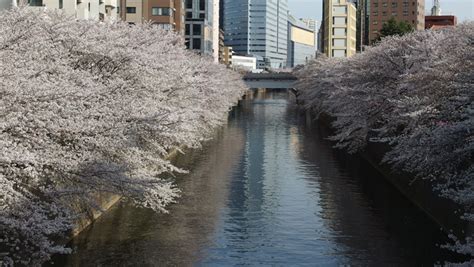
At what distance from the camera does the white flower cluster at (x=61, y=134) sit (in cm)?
1353

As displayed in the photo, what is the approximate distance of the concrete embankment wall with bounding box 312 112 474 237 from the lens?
869 inches

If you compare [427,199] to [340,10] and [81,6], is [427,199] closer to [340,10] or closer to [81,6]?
[81,6]

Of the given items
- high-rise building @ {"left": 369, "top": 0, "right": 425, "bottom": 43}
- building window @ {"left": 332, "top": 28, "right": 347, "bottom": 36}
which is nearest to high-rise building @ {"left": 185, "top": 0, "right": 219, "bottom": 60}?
building window @ {"left": 332, "top": 28, "right": 347, "bottom": 36}

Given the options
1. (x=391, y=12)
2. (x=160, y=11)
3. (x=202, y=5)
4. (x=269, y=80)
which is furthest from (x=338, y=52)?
(x=160, y=11)

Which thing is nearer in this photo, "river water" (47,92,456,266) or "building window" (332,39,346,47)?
"river water" (47,92,456,266)

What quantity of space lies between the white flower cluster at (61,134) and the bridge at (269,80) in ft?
307

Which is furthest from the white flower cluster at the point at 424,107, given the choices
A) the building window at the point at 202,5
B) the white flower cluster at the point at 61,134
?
the building window at the point at 202,5

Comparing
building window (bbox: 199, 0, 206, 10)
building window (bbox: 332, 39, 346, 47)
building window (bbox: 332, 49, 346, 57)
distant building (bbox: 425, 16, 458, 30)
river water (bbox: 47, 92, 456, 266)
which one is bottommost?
river water (bbox: 47, 92, 456, 266)

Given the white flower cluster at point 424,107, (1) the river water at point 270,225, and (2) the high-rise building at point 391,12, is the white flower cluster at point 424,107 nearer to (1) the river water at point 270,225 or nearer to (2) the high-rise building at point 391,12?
(1) the river water at point 270,225

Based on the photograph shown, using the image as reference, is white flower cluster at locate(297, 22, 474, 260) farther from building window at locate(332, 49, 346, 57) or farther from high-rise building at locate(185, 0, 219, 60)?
building window at locate(332, 49, 346, 57)

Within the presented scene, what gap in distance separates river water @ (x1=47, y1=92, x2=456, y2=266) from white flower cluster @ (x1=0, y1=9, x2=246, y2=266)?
2.16 m

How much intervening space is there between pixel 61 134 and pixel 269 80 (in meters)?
105

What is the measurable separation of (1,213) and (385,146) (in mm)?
27172

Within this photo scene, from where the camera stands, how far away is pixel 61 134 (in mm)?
16562
